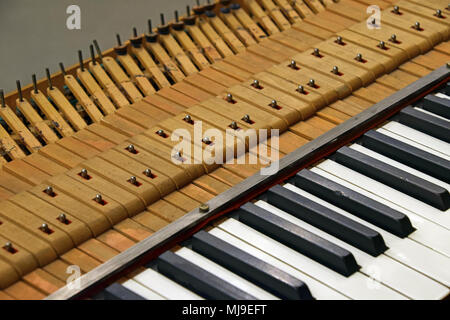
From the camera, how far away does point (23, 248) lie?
6.00 meters

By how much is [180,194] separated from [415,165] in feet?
4.93

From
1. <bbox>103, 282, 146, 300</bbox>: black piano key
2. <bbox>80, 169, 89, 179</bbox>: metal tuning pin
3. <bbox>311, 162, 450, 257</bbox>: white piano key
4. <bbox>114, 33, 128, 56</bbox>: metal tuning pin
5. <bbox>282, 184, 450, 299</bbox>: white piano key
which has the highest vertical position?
<bbox>114, 33, 128, 56</bbox>: metal tuning pin

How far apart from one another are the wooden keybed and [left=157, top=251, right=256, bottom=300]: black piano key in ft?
0.92

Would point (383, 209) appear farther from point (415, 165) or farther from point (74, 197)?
point (74, 197)

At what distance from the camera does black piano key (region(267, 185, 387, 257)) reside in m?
6.18

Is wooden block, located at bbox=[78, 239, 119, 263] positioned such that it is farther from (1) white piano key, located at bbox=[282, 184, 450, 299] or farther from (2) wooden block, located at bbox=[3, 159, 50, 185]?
(1) white piano key, located at bbox=[282, 184, 450, 299]

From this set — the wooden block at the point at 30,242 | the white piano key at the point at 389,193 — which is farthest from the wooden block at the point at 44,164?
the white piano key at the point at 389,193

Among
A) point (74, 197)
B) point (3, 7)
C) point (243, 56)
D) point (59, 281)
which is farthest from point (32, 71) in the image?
point (59, 281)

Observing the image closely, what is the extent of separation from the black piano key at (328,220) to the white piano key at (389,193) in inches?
15.6

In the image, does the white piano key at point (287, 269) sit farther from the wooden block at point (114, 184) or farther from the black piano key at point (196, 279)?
the wooden block at point (114, 184)

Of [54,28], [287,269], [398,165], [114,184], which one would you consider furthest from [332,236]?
[54,28]

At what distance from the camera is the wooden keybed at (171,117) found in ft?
20.2

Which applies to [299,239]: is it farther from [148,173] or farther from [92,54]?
[92,54]

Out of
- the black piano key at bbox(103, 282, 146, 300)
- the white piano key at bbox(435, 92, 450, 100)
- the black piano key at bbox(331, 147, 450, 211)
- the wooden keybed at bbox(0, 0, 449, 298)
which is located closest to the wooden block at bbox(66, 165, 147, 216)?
the wooden keybed at bbox(0, 0, 449, 298)
